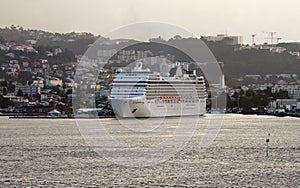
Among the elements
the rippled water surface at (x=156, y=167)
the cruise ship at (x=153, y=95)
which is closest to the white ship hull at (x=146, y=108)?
the cruise ship at (x=153, y=95)

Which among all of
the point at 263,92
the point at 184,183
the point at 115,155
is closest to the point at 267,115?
the point at 263,92

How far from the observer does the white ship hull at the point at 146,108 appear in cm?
8941

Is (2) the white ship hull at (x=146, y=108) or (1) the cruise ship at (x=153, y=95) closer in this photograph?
(2) the white ship hull at (x=146, y=108)

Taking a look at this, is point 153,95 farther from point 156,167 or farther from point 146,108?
point 156,167

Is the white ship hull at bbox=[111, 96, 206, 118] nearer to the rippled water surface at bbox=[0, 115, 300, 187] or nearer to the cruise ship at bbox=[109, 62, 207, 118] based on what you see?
the cruise ship at bbox=[109, 62, 207, 118]

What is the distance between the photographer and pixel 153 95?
93.8 meters

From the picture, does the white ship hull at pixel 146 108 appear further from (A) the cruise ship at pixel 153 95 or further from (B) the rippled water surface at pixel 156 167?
(B) the rippled water surface at pixel 156 167

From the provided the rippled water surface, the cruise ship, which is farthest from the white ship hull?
the rippled water surface

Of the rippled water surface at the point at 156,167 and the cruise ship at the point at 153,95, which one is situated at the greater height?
the cruise ship at the point at 153,95

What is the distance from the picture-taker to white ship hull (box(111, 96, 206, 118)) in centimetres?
8941

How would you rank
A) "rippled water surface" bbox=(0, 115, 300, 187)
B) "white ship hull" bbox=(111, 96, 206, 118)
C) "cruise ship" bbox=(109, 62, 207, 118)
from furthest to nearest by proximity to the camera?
"cruise ship" bbox=(109, 62, 207, 118)
"white ship hull" bbox=(111, 96, 206, 118)
"rippled water surface" bbox=(0, 115, 300, 187)

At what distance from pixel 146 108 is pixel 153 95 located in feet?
11.4

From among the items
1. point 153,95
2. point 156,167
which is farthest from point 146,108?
point 156,167

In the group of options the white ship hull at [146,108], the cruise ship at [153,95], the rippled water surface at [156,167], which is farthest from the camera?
the cruise ship at [153,95]
